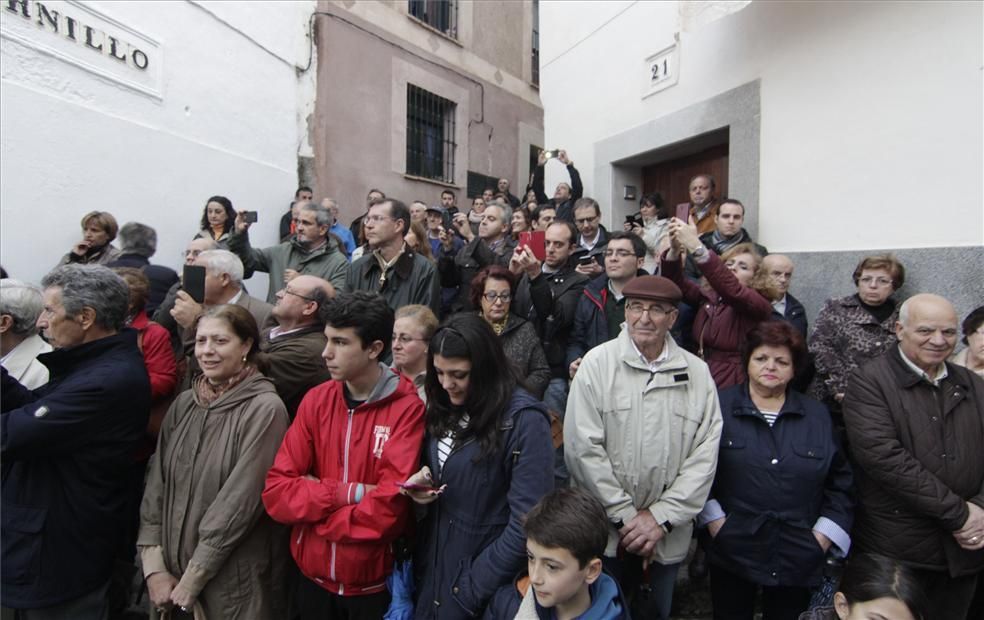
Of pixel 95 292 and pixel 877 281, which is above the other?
pixel 877 281

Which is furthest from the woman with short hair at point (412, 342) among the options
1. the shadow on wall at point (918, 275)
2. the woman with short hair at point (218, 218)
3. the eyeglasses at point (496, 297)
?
the woman with short hair at point (218, 218)

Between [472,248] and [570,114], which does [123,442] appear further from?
[570,114]

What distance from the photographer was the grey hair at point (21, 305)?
2.87 metres

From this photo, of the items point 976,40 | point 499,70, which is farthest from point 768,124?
point 499,70

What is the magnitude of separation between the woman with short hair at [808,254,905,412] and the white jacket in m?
4.10

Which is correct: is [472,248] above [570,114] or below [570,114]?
below

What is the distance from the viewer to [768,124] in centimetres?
524

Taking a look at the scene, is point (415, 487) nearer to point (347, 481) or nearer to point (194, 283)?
point (347, 481)

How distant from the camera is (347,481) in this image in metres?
2.50

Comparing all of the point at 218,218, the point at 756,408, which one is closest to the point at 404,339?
the point at 756,408

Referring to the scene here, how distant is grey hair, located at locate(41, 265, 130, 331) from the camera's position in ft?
8.91

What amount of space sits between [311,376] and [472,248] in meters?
2.13

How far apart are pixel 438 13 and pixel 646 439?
13.1 m

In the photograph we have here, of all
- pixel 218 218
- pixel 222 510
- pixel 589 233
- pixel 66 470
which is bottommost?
pixel 222 510
